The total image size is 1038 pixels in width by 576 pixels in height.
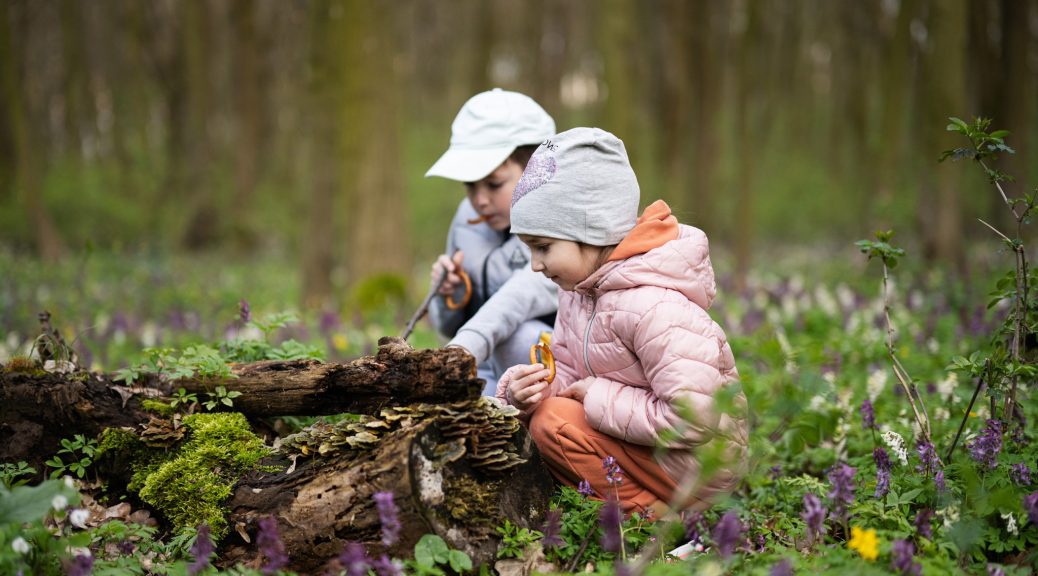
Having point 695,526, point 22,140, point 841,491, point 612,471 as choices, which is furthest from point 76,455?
point 22,140

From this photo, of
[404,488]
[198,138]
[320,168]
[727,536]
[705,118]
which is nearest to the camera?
[727,536]

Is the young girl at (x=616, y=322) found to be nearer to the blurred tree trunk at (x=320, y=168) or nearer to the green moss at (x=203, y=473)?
the green moss at (x=203, y=473)

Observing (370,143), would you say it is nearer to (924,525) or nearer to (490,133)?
(490,133)

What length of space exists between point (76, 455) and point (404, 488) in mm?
1433

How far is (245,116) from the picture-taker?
1706 centimetres

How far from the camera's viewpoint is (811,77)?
3228 cm

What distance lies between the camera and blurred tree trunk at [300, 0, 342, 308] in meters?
9.45

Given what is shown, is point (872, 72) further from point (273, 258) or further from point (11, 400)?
point (11, 400)

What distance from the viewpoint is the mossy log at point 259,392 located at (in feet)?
9.50

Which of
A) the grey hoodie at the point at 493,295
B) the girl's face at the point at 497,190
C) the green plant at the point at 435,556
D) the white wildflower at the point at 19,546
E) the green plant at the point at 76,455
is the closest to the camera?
the white wildflower at the point at 19,546

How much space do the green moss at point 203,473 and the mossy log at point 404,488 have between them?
0.23 feet

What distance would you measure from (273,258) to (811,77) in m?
24.4

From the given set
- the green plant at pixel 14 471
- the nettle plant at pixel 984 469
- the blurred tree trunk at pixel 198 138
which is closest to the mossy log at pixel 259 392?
the green plant at pixel 14 471

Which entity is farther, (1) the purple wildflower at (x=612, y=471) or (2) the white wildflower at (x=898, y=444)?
(2) the white wildflower at (x=898, y=444)
